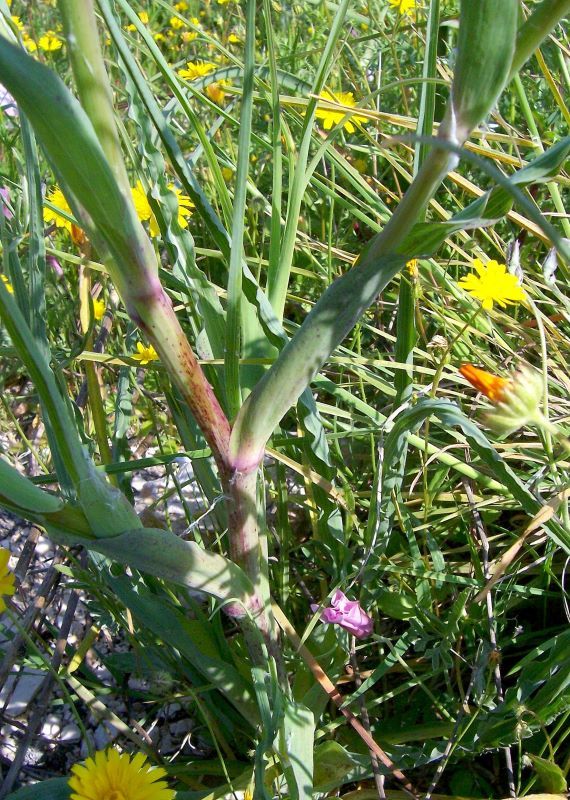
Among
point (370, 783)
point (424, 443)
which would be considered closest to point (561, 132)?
point (424, 443)

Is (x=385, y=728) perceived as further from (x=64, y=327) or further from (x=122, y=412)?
(x=64, y=327)

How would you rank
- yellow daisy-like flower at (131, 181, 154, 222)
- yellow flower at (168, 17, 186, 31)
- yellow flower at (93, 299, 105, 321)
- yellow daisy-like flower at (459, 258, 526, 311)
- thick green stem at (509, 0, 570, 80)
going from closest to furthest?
1. thick green stem at (509, 0, 570, 80)
2. yellow daisy-like flower at (459, 258, 526, 311)
3. yellow daisy-like flower at (131, 181, 154, 222)
4. yellow flower at (93, 299, 105, 321)
5. yellow flower at (168, 17, 186, 31)

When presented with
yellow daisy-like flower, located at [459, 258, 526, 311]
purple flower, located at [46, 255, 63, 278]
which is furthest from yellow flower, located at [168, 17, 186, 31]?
yellow daisy-like flower, located at [459, 258, 526, 311]

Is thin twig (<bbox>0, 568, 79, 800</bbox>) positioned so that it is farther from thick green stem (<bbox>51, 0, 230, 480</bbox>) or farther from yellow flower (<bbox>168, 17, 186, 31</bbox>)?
yellow flower (<bbox>168, 17, 186, 31</bbox>)

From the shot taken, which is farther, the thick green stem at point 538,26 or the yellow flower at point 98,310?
the yellow flower at point 98,310

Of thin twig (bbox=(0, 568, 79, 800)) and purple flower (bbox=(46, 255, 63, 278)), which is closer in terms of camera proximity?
thin twig (bbox=(0, 568, 79, 800))

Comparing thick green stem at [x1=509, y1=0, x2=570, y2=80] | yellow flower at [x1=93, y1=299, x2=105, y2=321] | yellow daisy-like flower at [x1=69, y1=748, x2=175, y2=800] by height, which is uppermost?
yellow flower at [x1=93, y1=299, x2=105, y2=321]

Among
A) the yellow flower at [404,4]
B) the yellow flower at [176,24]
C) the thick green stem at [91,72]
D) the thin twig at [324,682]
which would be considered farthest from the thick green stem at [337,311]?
the yellow flower at [176,24]

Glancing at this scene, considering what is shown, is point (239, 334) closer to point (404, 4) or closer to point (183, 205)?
point (183, 205)

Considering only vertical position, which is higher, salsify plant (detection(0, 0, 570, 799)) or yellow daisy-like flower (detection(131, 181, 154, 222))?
yellow daisy-like flower (detection(131, 181, 154, 222))

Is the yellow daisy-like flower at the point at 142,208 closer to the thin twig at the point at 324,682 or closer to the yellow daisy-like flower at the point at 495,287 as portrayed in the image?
the yellow daisy-like flower at the point at 495,287
